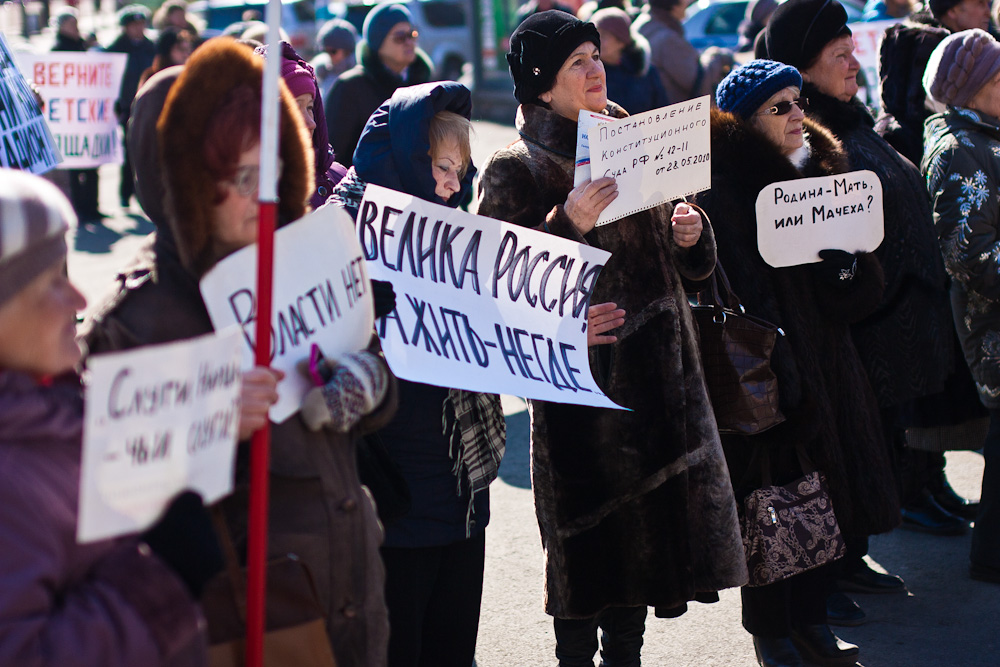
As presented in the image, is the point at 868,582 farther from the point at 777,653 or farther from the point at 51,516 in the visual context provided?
the point at 51,516

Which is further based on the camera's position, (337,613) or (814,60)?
(814,60)

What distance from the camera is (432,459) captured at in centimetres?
276

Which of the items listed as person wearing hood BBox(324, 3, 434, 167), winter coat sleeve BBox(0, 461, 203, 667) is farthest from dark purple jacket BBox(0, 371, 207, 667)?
person wearing hood BBox(324, 3, 434, 167)

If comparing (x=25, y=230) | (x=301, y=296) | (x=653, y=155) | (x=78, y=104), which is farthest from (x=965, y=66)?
(x=78, y=104)

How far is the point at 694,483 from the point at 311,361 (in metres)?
1.53

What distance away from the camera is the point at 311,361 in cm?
198

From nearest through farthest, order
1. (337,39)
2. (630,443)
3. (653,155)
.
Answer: (653,155)
(630,443)
(337,39)

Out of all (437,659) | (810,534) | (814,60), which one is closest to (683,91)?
(814,60)

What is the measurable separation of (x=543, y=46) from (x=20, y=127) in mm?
1976

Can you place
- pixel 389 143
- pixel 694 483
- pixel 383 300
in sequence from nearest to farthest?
pixel 383 300, pixel 389 143, pixel 694 483

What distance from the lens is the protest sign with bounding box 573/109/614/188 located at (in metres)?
2.88

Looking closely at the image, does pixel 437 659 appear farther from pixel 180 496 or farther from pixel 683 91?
pixel 683 91

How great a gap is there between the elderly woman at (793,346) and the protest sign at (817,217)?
0.06 metres

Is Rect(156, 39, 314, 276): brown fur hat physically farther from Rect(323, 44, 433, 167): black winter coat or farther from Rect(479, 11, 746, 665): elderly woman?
Rect(323, 44, 433, 167): black winter coat
